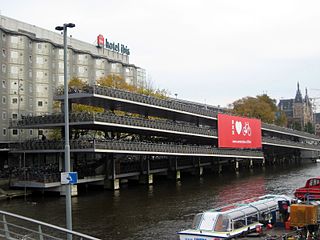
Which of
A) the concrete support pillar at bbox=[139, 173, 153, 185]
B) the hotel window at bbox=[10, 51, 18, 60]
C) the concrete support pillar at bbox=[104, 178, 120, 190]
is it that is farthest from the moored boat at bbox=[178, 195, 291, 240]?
the hotel window at bbox=[10, 51, 18, 60]

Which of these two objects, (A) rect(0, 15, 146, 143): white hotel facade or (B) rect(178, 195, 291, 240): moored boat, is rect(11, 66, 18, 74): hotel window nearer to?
(A) rect(0, 15, 146, 143): white hotel facade

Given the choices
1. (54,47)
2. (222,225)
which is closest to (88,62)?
(54,47)

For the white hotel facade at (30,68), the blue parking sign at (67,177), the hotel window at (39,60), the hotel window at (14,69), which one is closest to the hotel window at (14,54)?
the white hotel facade at (30,68)

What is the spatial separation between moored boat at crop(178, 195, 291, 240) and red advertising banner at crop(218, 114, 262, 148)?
42549 mm

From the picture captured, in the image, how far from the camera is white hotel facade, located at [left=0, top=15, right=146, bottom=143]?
71.1m

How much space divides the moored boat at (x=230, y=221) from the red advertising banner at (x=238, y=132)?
4255cm

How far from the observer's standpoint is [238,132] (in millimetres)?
74250

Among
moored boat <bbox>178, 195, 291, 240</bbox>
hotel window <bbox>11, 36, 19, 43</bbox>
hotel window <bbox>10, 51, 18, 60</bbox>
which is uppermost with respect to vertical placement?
hotel window <bbox>11, 36, 19, 43</bbox>

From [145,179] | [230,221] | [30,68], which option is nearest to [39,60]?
[30,68]

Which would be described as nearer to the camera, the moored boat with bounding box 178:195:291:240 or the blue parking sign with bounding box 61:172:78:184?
the blue parking sign with bounding box 61:172:78:184

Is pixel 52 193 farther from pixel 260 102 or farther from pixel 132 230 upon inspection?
pixel 260 102

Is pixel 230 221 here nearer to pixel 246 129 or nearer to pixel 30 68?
pixel 246 129

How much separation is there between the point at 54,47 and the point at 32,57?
6.79 m

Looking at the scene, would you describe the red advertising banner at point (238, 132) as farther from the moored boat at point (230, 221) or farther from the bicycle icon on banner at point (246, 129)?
the moored boat at point (230, 221)
